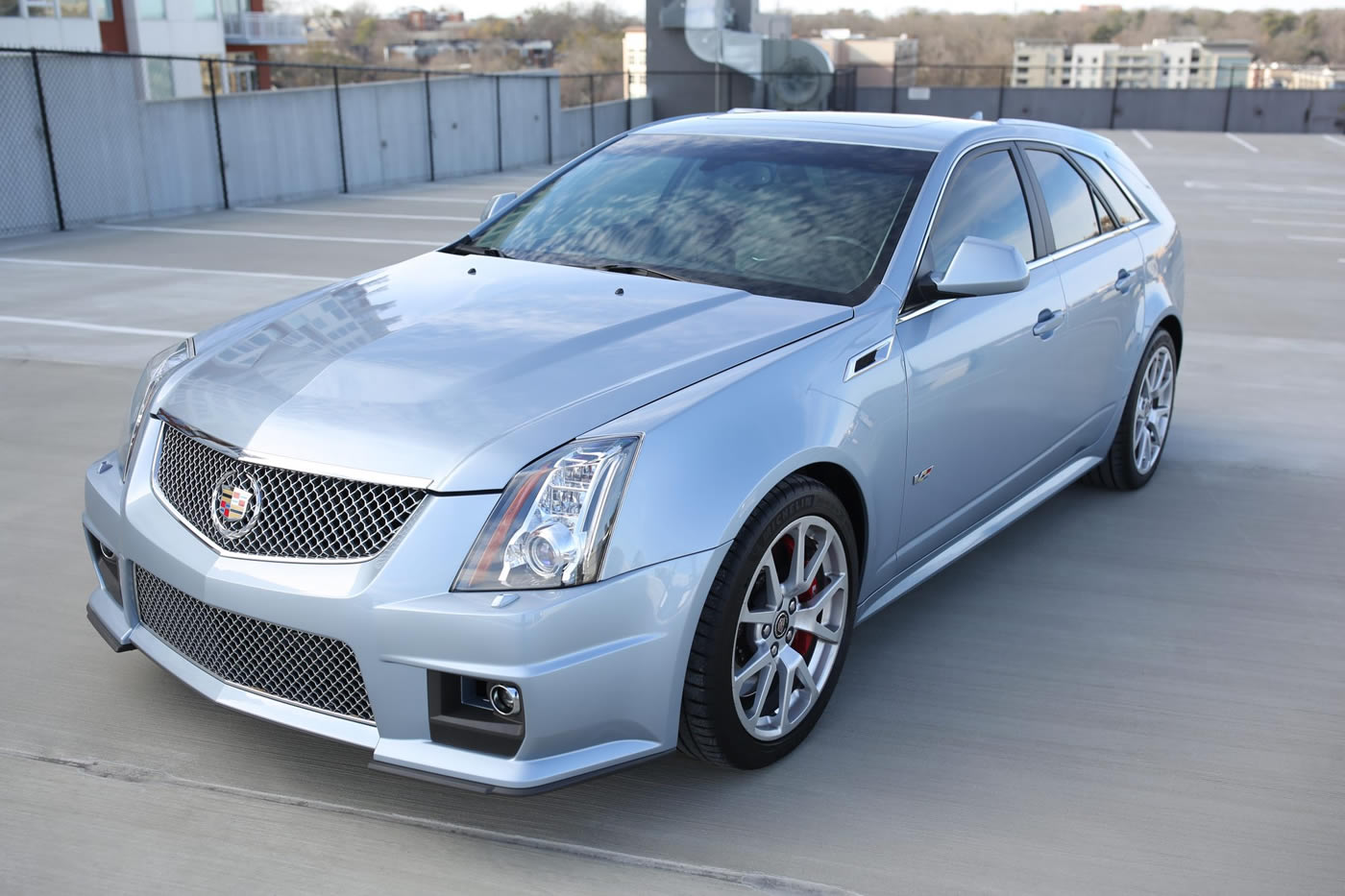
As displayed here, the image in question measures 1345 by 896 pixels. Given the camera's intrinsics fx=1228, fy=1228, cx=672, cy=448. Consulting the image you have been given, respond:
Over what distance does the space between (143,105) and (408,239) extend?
4776 mm

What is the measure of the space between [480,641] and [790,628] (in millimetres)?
976

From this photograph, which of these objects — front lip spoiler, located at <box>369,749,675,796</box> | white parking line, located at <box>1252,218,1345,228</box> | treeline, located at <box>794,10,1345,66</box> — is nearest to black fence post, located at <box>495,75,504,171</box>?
white parking line, located at <box>1252,218,1345,228</box>

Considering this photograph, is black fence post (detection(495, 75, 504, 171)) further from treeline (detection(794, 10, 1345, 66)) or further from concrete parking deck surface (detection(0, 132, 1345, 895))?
treeline (detection(794, 10, 1345, 66))

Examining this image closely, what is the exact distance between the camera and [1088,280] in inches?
187

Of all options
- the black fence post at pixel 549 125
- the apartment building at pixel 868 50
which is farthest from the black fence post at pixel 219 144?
the apartment building at pixel 868 50

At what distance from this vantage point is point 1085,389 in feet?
15.7

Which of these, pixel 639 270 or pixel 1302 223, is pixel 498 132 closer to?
pixel 1302 223

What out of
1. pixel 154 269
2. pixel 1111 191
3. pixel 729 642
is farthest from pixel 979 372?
pixel 154 269

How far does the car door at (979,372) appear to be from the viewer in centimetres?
370

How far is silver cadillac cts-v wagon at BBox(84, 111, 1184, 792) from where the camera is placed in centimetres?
268

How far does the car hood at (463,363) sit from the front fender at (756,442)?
84 mm

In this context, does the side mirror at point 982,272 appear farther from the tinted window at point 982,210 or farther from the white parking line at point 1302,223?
the white parking line at point 1302,223

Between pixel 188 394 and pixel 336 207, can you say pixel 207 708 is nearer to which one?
pixel 188 394

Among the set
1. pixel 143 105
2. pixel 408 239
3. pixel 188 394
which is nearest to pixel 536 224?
pixel 188 394
